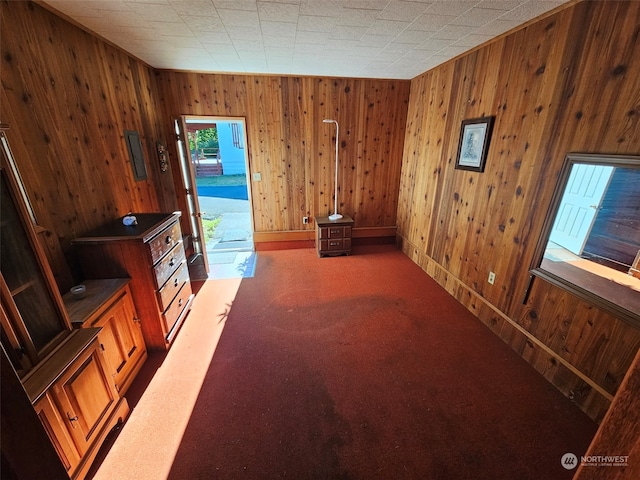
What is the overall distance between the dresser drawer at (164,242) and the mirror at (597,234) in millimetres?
2954

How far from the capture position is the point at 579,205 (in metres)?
1.80

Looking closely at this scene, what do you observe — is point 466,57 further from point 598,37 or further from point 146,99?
point 146,99

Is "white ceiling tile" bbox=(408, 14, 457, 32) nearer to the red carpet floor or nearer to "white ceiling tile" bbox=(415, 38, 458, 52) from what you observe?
"white ceiling tile" bbox=(415, 38, 458, 52)

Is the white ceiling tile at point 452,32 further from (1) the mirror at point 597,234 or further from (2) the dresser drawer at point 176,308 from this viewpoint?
(2) the dresser drawer at point 176,308

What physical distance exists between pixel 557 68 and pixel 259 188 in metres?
3.45

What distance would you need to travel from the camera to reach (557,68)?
1.88 meters

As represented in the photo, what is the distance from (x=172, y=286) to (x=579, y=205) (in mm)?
3178

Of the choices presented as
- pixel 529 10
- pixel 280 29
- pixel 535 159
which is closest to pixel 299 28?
pixel 280 29

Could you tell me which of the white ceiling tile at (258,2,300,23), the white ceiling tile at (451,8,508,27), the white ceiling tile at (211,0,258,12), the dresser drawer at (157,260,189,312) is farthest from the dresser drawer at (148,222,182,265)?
the white ceiling tile at (451,8,508,27)

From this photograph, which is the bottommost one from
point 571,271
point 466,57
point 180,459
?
point 180,459

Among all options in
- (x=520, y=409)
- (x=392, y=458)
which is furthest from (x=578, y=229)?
(x=392, y=458)

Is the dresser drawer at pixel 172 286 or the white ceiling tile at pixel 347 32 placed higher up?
the white ceiling tile at pixel 347 32

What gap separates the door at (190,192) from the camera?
11.1 ft

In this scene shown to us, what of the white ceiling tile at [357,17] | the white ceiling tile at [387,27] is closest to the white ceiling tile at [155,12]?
the white ceiling tile at [357,17]
